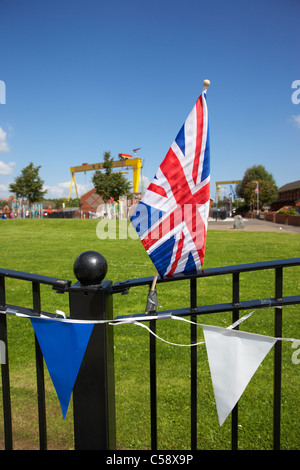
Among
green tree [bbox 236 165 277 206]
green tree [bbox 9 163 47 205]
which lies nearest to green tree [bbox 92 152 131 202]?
green tree [bbox 9 163 47 205]

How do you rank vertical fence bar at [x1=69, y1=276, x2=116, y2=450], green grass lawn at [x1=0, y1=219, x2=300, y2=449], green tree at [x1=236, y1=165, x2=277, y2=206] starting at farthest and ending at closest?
green tree at [x1=236, y1=165, x2=277, y2=206], green grass lawn at [x1=0, y1=219, x2=300, y2=449], vertical fence bar at [x1=69, y1=276, x2=116, y2=450]

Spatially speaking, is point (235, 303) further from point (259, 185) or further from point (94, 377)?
point (259, 185)

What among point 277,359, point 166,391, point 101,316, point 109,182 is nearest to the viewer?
point 101,316

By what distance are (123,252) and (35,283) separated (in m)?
10.5

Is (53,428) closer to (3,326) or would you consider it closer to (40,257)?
(3,326)

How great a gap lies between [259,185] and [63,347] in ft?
236

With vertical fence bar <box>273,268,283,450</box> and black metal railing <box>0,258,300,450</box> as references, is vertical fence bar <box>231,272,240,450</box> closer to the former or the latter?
black metal railing <box>0,258,300,450</box>

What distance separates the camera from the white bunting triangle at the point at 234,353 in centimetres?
148

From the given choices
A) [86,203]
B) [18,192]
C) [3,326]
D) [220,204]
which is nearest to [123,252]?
[3,326]

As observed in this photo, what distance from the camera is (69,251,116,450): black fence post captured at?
143 cm

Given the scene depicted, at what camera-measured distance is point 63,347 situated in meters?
1.50

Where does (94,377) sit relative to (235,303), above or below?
below

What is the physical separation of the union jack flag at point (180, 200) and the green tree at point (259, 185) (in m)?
66.4

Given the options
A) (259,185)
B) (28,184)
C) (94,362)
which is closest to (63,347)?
(94,362)
